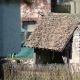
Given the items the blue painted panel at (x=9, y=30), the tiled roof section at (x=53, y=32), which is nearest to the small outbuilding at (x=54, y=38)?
the tiled roof section at (x=53, y=32)

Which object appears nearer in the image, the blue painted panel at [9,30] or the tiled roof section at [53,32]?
the blue painted panel at [9,30]

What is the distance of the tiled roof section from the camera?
46.7 feet

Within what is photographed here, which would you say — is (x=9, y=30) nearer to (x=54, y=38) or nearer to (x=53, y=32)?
(x=54, y=38)

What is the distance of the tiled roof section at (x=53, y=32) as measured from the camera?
1424 cm

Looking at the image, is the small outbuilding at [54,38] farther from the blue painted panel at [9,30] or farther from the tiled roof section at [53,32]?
the blue painted panel at [9,30]

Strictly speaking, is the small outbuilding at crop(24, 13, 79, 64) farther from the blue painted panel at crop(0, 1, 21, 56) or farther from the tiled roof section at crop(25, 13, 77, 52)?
the blue painted panel at crop(0, 1, 21, 56)

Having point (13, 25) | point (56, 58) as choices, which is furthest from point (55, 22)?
point (13, 25)

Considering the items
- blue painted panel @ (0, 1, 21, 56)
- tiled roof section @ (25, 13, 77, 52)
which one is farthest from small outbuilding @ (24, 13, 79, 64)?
blue painted panel @ (0, 1, 21, 56)

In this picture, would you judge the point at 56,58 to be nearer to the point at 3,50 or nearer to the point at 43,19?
the point at 43,19

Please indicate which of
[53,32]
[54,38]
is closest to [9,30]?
[54,38]

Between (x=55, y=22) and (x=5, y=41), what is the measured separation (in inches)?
155

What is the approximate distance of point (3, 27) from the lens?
11.2 metres

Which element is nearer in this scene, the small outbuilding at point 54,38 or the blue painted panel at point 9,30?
the blue painted panel at point 9,30

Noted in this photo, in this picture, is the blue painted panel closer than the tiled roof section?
Yes
